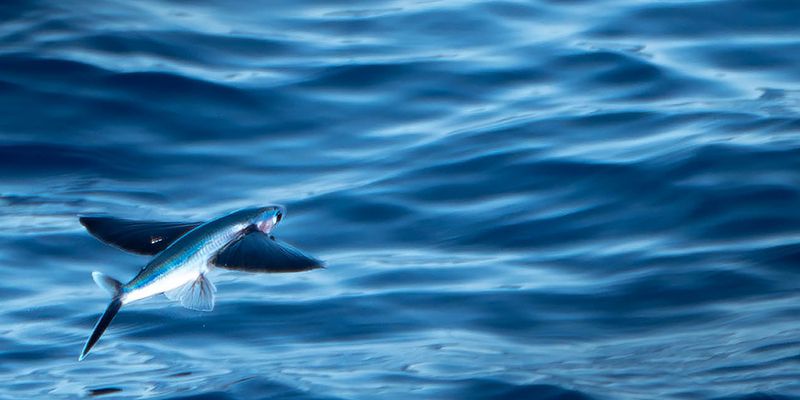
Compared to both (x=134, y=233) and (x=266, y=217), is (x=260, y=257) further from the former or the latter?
(x=134, y=233)

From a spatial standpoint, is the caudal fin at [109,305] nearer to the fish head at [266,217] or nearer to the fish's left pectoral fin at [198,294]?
the fish's left pectoral fin at [198,294]

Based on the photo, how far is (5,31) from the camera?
869 cm

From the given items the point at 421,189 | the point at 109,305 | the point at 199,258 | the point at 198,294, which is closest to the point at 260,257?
the point at 199,258

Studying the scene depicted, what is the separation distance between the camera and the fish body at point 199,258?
334 centimetres

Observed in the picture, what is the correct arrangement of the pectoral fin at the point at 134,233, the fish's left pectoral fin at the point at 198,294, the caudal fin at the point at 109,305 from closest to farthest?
the caudal fin at the point at 109,305 < the fish's left pectoral fin at the point at 198,294 < the pectoral fin at the point at 134,233

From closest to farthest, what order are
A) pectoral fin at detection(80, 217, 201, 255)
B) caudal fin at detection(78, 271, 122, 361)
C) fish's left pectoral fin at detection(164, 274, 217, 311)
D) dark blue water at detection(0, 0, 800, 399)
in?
1. caudal fin at detection(78, 271, 122, 361)
2. fish's left pectoral fin at detection(164, 274, 217, 311)
3. pectoral fin at detection(80, 217, 201, 255)
4. dark blue water at detection(0, 0, 800, 399)

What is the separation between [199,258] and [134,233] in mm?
358

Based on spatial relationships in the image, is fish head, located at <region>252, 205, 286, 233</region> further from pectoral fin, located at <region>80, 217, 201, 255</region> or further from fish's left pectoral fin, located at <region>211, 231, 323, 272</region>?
pectoral fin, located at <region>80, 217, 201, 255</region>

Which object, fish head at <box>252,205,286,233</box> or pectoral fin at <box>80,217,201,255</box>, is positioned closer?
fish head at <box>252,205,286,233</box>

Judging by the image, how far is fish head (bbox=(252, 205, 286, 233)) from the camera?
140 inches

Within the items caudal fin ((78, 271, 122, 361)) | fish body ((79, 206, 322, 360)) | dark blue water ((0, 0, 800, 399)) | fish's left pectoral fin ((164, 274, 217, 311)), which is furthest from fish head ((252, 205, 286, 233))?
dark blue water ((0, 0, 800, 399))

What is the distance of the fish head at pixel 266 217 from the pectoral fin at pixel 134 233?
0.24 meters

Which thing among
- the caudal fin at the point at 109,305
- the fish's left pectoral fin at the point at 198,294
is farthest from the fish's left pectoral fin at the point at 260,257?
the caudal fin at the point at 109,305

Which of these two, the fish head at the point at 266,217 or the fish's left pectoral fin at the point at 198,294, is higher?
the fish head at the point at 266,217
